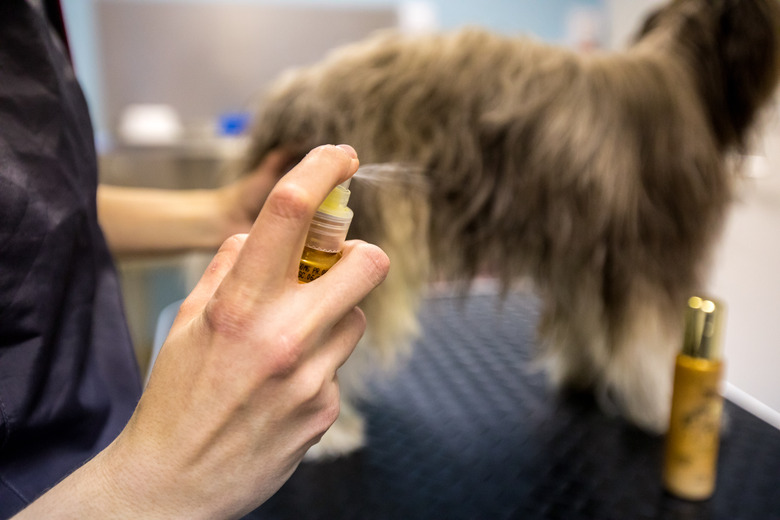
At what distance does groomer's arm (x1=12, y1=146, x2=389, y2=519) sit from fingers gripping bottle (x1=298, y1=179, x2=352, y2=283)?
15mm

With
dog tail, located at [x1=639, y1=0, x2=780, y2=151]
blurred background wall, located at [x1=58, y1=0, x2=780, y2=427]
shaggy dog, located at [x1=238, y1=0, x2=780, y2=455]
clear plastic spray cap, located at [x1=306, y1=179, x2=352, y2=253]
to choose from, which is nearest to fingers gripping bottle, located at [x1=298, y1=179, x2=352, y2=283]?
clear plastic spray cap, located at [x1=306, y1=179, x2=352, y2=253]

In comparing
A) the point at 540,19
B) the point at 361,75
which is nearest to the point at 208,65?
the point at 540,19

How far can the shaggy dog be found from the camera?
2.53 ft

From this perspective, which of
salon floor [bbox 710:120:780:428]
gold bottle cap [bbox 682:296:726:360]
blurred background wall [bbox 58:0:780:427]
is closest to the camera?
gold bottle cap [bbox 682:296:726:360]

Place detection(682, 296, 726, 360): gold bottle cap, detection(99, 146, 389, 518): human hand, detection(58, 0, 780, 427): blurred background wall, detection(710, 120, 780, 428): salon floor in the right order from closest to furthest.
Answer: detection(99, 146, 389, 518): human hand < detection(682, 296, 726, 360): gold bottle cap < detection(710, 120, 780, 428): salon floor < detection(58, 0, 780, 427): blurred background wall

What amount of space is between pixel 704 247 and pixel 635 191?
16 cm

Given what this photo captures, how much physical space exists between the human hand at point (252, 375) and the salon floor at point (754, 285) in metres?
0.61

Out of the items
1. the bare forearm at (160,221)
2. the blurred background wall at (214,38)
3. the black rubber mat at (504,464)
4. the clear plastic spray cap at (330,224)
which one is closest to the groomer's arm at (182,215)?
the bare forearm at (160,221)

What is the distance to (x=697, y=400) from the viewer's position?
586 mm

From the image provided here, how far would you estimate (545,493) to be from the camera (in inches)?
27.0

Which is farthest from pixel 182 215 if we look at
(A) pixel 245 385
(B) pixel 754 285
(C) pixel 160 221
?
(B) pixel 754 285

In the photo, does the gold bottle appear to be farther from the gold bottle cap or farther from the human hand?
the human hand

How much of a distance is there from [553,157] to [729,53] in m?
0.32

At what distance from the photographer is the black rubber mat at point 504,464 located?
653 millimetres
